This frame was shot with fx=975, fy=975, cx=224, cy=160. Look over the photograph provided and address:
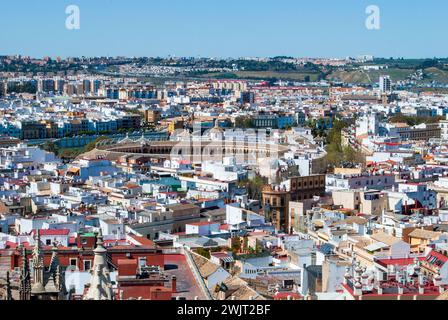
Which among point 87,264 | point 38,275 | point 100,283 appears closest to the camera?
point 100,283

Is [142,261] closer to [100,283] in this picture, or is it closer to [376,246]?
[376,246]

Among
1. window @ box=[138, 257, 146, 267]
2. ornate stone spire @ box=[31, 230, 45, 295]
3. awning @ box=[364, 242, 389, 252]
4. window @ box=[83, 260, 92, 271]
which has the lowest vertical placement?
awning @ box=[364, 242, 389, 252]

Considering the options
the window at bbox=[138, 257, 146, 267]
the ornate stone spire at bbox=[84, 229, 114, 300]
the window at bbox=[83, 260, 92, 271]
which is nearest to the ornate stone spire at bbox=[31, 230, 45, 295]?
the ornate stone spire at bbox=[84, 229, 114, 300]

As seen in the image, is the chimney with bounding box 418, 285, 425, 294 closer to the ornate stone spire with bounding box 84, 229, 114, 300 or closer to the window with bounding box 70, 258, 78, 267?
the window with bounding box 70, 258, 78, 267

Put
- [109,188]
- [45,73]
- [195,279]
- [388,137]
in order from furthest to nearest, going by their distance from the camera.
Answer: [45,73] → [388,137] → [109,188] → [195,279]

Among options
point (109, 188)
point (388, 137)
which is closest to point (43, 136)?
point (388, 137)

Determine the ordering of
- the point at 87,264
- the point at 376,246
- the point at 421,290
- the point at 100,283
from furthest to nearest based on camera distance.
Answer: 1. the point at 376,246
2. the point at 87,264
3. the point at 421,290
4. the point at 100,283

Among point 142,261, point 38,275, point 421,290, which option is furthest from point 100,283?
point 421,290

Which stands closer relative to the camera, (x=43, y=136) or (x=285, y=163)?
(x=285, y=163)

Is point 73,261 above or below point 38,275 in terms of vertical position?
below

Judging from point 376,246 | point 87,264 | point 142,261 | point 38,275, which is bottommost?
point 376,246

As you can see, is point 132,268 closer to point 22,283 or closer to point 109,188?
point 22,283
